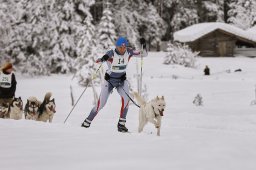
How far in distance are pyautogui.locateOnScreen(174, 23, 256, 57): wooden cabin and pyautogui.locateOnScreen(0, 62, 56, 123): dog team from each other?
30.9 metres

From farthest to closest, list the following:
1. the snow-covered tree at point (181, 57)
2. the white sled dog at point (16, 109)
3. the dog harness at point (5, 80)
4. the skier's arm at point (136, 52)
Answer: the snow-covered tree at point (181, 57)
the dog harness at point (5, 80)
the white sled dog at point (16, 109)
the skier's arm at point (136, 52)

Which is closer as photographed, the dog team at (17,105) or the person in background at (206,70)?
the dog team at (17,105)

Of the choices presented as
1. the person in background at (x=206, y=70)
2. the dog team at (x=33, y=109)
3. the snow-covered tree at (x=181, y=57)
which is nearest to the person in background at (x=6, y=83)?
the dog team at (x=33, y=109)

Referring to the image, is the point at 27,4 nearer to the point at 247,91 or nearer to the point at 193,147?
the point at 247,91

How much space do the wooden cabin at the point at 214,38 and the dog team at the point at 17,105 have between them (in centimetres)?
3089

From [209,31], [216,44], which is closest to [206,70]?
[209,31]

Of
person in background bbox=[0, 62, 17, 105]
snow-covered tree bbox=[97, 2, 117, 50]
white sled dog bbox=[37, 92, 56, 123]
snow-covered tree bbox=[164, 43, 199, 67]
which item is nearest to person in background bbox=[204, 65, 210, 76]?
snow-covered tree bbox=[164, 43, 199, 67]

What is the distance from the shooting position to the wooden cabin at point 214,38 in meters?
38.9

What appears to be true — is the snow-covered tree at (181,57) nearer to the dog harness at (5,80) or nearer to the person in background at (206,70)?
the person in background at (206,70)

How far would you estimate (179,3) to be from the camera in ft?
161

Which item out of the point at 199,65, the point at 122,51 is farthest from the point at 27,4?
the point at 122,51

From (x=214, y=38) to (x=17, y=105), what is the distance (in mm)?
33710

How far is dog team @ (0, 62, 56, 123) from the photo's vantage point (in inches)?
365

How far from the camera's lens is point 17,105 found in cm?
924
